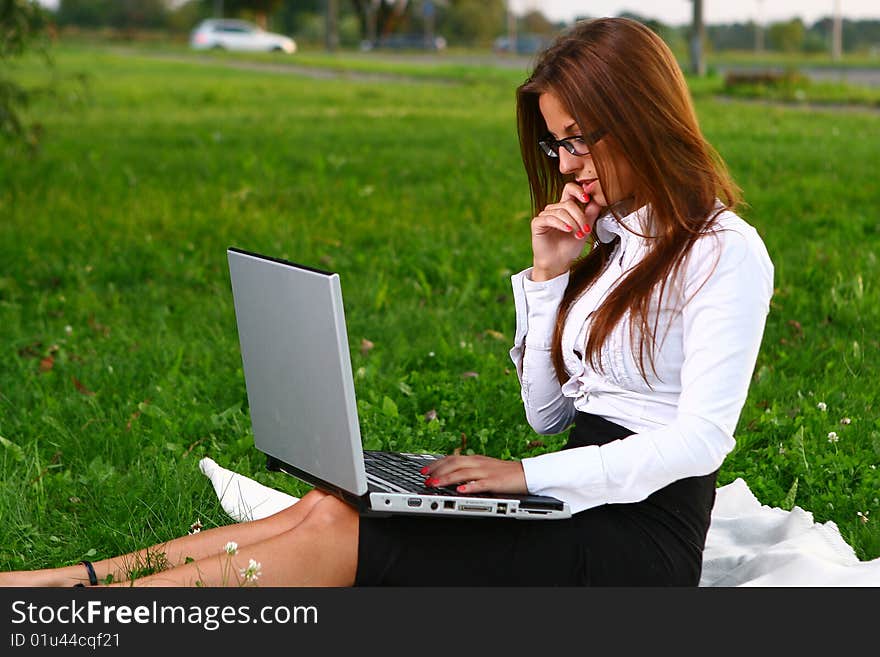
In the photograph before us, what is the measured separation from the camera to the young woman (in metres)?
2.63

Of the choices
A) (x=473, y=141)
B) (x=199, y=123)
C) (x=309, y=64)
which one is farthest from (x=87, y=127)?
(x=309, y=64)

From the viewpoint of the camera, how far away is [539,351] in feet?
10.1

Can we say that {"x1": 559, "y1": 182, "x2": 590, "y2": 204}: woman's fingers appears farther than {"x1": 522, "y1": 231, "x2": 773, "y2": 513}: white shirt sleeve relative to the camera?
Yes

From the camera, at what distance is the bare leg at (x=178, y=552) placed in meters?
2.93

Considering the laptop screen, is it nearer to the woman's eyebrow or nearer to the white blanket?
the woman's eyebrow

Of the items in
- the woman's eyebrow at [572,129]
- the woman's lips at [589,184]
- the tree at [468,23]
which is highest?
the tree at [468,23]

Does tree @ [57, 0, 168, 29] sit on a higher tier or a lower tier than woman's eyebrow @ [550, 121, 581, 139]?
higher

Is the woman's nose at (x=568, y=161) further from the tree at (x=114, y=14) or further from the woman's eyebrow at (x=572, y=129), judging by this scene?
the tree at (x=114, y=14)

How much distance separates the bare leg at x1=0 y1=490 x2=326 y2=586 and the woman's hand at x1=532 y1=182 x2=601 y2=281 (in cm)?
77

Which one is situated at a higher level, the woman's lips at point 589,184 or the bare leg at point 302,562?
the woman's lips at point 589,184

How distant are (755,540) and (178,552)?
1658 mm

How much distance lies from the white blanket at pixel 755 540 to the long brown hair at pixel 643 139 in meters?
0.80

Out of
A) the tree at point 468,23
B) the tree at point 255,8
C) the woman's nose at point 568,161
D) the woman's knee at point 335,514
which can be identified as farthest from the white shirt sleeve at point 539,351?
the tree at point 468,23

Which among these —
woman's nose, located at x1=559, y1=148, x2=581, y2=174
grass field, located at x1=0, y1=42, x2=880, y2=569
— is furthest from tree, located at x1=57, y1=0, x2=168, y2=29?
woman's nose, located at x1=559, y1=148, x2=581, y2=174
